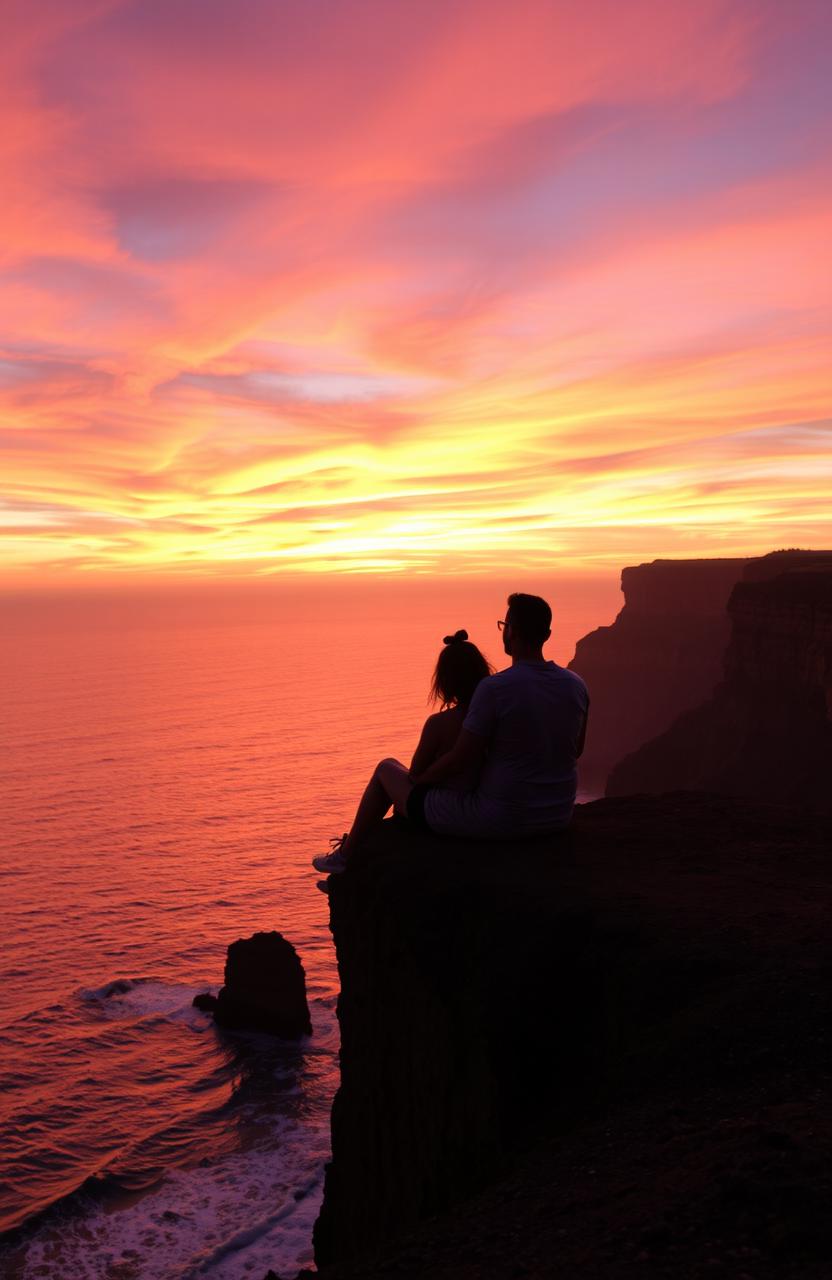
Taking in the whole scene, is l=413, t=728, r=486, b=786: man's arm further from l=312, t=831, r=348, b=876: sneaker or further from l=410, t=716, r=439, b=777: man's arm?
l=312, t=831, r=348, b=876: sneaker

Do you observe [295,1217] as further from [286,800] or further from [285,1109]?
[286,800]

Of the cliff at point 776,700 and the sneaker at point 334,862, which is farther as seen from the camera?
the cliff at point 776,700

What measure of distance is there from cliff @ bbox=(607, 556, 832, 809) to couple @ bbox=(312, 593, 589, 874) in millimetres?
39442

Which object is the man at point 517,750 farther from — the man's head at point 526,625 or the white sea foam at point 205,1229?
the white sea foam at point 205,1229

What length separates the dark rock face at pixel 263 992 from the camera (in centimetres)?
3616

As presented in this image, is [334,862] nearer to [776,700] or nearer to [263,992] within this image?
[263,992]

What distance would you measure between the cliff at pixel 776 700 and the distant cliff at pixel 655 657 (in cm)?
3073

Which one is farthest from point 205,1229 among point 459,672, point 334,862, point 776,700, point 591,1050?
point 776,700

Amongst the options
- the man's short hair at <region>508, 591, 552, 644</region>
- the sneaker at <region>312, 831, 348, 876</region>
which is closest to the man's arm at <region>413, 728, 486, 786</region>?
the man's short hair at <region>508, 591, 552, 644</region>

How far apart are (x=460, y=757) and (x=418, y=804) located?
1113 millimetres

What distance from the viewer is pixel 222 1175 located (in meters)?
26.2

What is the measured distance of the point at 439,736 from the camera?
977 centimetres

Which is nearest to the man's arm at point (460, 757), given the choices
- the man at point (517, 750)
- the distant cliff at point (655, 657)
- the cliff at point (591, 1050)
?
the man at point (517, 750)

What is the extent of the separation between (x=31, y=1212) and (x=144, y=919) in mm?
24998
